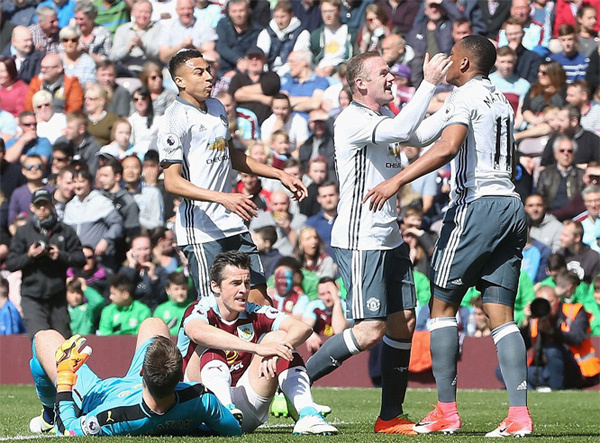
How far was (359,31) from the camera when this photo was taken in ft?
59.6

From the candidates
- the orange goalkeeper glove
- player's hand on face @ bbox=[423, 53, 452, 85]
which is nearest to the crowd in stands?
player's hand on face @ bbox=[423, 53, 452, 85]

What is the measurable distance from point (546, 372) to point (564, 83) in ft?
15.5

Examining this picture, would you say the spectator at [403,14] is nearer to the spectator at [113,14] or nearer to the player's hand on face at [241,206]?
the spectator at [113,14]

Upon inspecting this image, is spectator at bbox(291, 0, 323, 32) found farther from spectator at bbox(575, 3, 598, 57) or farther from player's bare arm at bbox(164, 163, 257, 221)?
player's bare arm at bbox(164, 163, 257, 221)

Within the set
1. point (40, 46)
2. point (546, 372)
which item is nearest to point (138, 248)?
point (546, 372)

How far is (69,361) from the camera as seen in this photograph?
23.0ft

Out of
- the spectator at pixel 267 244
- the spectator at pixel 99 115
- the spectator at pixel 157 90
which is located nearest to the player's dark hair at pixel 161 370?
the spectator at pixel 267 244

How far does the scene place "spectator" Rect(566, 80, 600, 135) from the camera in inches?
619

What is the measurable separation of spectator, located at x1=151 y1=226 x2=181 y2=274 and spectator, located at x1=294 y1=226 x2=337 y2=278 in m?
1.74

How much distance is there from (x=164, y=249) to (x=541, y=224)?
4738 mm

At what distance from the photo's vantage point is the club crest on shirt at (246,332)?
7.43 metres

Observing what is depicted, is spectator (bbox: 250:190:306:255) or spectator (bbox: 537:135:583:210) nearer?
spectator (bbox: 537:135:583:210)

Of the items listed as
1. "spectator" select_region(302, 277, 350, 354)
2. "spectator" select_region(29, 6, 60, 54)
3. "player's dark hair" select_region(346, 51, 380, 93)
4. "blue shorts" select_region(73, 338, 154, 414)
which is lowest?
"spectator" select_region(302, 277, 350, 354)

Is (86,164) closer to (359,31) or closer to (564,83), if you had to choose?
(359,31)
